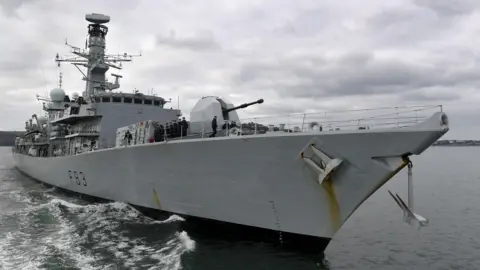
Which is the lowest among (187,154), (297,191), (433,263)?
(433,263)

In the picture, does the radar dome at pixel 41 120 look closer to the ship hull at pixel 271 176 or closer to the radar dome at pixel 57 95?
the radar dome at pixel 57 95

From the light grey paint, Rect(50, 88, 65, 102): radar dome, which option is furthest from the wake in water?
Rect(50, 88, 65, 102): radar dome

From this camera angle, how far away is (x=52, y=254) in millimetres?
8375

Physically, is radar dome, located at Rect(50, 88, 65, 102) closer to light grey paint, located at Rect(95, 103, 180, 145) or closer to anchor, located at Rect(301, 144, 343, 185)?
light grey paint, located at Rect(95, 103, 180, 145)

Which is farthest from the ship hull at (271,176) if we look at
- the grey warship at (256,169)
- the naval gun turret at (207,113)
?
the naval gun turret at (207,113)

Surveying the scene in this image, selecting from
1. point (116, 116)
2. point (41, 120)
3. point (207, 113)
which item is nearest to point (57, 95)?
point (41, 120)

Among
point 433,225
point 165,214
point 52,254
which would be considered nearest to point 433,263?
point 433,225

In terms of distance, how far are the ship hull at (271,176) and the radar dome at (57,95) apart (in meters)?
14.7

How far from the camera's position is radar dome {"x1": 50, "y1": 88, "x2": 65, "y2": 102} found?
2375 centimetres

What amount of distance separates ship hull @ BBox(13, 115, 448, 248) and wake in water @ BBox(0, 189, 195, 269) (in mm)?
908

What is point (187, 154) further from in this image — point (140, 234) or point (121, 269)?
point (121, 269)

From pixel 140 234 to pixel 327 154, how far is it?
18.7 ft

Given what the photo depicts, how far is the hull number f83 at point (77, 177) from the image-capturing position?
15077 mm

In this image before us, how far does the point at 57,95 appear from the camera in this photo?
23750 millimetres
